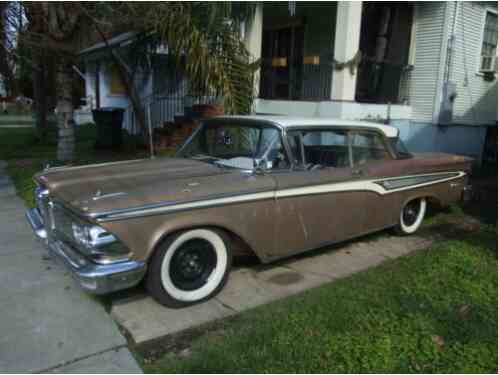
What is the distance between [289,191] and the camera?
3816 mm

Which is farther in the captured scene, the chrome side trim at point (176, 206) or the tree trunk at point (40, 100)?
the tree trunk at point (40, 100)

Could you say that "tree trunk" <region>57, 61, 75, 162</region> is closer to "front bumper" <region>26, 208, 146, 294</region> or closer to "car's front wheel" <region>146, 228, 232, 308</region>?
"front bumper" <region>26, 208, 146, 294</region>

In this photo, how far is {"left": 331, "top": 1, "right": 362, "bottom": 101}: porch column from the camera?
786cm

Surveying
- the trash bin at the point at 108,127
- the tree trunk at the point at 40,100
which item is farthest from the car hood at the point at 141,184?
the tree trunk at the point at 40,100

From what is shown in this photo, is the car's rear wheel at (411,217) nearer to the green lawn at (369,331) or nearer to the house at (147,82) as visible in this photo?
the green lawn at (369,331)

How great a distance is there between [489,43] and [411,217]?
7.77 metres

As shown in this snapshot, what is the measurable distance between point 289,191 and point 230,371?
5.69ft

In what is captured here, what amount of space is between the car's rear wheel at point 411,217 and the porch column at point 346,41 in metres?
3.29

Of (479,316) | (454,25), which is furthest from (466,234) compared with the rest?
(454,25)

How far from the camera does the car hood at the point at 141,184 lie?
300cm

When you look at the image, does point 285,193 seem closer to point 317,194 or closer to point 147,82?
point 317,194

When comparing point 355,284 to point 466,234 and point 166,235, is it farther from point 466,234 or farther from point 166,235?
point 466,234

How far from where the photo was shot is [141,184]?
10.7 feet

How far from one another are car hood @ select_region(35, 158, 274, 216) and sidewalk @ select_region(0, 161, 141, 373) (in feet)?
2.95
